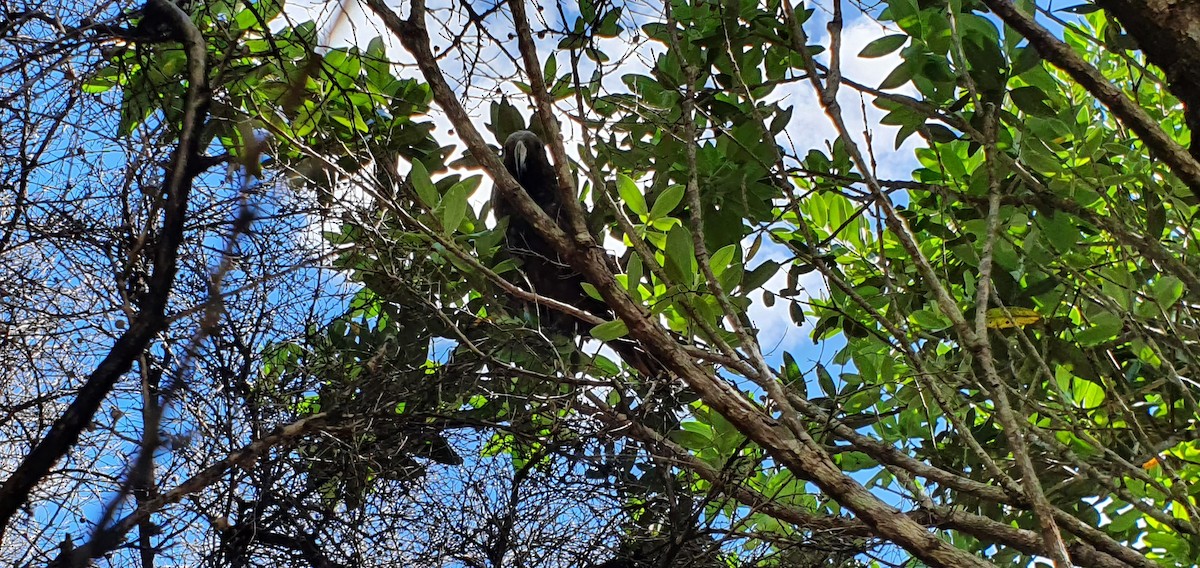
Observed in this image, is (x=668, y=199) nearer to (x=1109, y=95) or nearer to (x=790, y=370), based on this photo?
(x=790, y=370)

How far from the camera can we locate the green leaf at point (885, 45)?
1757 mm

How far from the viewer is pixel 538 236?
2.11m

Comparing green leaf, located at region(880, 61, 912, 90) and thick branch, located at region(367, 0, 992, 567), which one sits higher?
green leaf, located at region(880, 61, 912, 90)

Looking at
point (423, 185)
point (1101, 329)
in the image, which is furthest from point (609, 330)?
point (1101, 329)

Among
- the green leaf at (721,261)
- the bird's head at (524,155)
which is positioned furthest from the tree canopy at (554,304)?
the bird's head at (524,155)

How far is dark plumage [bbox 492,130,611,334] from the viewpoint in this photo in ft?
7.89

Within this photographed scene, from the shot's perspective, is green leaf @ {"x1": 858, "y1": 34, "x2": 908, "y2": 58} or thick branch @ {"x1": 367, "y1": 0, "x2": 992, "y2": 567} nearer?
thick branch @ {"x1": 367, "y1": 0, "x2": 992, "y2": 567}

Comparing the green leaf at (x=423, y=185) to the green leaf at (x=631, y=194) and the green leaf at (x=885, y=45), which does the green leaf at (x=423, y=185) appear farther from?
the green leaf at (x=885, y=45)

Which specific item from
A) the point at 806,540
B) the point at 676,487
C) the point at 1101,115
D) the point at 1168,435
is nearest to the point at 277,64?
the point at 676,487

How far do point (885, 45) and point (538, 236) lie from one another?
83 centimetres

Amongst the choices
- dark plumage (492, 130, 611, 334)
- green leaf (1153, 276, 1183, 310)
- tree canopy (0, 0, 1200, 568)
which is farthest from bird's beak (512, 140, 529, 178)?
green leaf (1153, 276, 1183, 310)

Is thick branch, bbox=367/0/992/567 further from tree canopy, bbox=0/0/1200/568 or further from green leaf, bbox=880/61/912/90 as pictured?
green leaf, bbox=880/61/912/90

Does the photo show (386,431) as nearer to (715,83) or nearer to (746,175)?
(746,175)

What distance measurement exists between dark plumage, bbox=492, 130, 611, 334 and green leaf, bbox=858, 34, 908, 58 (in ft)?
2.40
